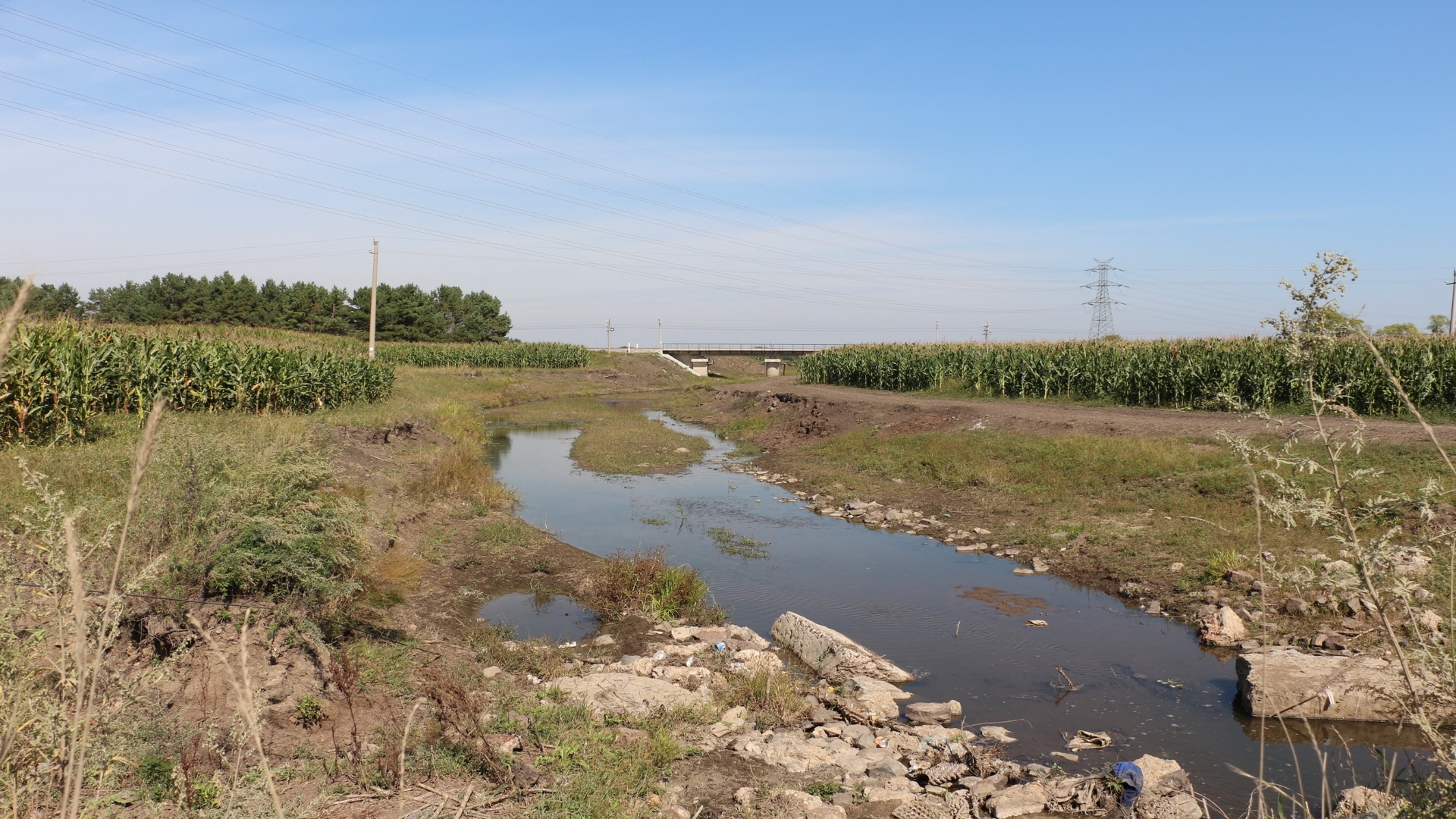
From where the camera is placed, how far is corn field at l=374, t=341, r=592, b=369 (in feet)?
189

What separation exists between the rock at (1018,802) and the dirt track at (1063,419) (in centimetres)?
998

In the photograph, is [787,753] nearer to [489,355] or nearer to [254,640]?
[254,640]

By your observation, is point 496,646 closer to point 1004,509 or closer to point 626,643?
point 626,643

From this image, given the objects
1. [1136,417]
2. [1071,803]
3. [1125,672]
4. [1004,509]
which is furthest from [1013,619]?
[1136,417]

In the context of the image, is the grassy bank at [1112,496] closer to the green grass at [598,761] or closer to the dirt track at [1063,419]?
the dirt track at [1063,419]

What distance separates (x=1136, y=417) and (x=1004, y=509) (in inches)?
317

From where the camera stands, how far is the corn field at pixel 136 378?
13750mm

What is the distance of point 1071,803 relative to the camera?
20.7 feet

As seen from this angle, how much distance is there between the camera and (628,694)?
7809 mm

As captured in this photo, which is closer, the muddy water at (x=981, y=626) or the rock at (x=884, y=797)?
the rock at (x=884, y=797)

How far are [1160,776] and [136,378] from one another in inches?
756

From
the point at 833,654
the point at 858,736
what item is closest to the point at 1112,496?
the point at 833,654

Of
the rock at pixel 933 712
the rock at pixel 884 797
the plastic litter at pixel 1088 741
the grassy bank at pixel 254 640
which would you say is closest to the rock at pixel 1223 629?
the plastic litter at pixel 1088 741

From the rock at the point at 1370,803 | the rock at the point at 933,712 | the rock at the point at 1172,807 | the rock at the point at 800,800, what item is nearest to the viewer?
the rock at the point at 1370,803
